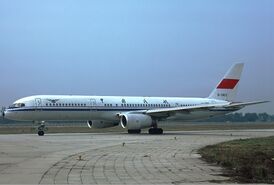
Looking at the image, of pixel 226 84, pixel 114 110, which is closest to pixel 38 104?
pixel 114 110

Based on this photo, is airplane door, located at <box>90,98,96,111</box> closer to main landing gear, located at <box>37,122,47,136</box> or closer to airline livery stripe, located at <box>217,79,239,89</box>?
main landing gear, located at <box>37,122,47,136</box>

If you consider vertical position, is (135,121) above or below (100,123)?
below

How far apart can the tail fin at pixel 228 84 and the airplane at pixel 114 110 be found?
2.69 meters

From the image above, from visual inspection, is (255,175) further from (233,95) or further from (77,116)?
(233,95)

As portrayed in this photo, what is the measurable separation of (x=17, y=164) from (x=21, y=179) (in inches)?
134

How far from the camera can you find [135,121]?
136ft

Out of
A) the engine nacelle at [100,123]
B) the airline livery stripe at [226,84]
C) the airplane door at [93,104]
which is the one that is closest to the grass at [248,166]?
the airplane door at [93,104]

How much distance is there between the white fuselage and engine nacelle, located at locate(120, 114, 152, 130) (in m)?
1.69

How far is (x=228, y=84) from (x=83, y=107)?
1837 centimetres

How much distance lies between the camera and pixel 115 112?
43344mm

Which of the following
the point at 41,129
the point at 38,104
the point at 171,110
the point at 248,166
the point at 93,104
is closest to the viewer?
the point at 248,166

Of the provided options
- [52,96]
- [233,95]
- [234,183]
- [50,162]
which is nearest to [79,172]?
[50,162]

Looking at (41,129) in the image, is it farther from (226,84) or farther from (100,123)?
(226,84)

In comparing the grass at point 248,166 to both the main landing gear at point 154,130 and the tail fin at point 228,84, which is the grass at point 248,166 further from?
the tail fin at point 228,84
